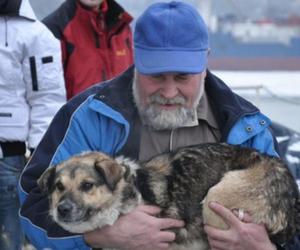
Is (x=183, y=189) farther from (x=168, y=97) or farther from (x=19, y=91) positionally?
(x=19, y=91)

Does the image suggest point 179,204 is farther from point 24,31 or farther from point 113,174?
point 24,31

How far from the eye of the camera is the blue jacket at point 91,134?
103 inches

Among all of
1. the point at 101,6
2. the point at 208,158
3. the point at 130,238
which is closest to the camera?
the point at 130,238

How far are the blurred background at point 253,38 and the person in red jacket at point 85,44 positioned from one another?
326cm

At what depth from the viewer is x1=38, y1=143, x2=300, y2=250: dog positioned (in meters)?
2.50

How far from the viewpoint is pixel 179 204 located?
102 inches

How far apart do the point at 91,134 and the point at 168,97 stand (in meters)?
0.34

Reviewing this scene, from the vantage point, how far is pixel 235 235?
8.13ft

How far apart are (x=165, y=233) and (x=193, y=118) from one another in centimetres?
50

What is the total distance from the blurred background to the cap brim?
5849 millimetres

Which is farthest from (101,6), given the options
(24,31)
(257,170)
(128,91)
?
(257,170)

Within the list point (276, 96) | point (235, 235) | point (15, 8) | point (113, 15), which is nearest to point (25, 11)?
point (15, 8)

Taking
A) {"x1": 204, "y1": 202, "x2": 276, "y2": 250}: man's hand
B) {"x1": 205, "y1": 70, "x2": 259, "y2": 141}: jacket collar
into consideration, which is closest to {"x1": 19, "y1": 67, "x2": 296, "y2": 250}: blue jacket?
{"x1": 205, "y1": 70, "x2": 259, "y2": 141}: jacket collar

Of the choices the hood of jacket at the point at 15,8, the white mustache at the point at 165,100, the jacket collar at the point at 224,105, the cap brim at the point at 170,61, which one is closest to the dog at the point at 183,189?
the jacket collar at the point at 224,105
